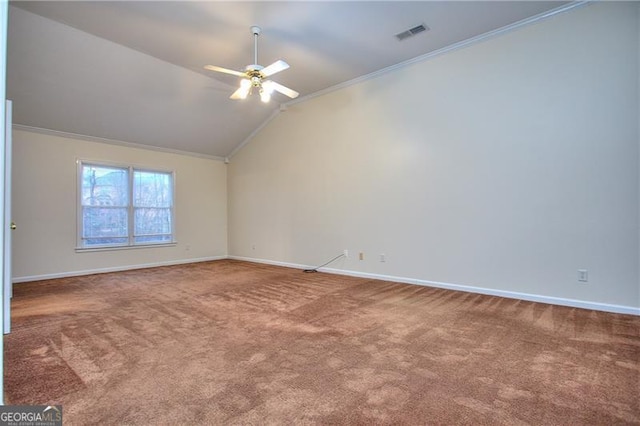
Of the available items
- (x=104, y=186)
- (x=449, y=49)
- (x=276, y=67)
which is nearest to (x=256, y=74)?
(x=276, y=67)

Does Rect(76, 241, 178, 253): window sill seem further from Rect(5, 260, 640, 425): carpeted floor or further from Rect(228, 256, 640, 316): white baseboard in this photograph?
Rect(228, 256, 640, 316): white baseboard

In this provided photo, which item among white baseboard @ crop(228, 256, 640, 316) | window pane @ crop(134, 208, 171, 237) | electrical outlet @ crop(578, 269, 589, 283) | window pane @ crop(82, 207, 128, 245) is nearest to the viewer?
white baseboard @ crop(228, 256, 640, 316)

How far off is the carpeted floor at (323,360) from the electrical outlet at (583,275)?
346mm

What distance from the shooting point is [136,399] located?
72.7 inches

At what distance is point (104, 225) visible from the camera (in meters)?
6.00

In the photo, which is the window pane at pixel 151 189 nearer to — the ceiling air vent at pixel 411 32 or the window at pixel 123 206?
the window at pixel 123 206

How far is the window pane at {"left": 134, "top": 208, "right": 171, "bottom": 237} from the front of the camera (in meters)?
6.46

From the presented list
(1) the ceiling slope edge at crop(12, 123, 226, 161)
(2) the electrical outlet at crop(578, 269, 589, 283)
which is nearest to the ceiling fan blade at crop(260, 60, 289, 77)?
(2) the electrical outlet at crop(578, 269, 589, 283)

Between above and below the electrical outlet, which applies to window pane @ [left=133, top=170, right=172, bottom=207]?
above

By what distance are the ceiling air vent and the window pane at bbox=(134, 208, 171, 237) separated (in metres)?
5.69

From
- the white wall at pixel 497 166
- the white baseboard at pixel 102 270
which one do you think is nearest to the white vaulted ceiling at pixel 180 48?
the white wall at pixel 497 166

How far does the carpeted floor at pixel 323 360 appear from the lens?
174cm

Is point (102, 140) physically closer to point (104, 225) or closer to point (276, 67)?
point (104, 225)

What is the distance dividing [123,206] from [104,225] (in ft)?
1.61
